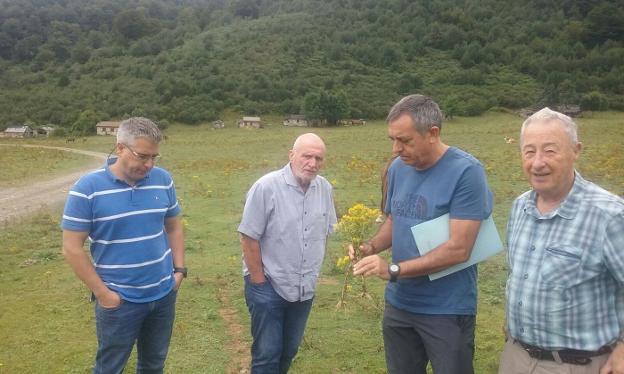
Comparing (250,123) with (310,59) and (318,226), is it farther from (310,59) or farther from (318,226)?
(318,226)

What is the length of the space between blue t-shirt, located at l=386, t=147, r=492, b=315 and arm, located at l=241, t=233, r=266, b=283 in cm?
93

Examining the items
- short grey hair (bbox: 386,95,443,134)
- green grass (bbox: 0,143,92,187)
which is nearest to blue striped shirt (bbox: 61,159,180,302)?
short grey hair (bbox: 386,95,443,134)

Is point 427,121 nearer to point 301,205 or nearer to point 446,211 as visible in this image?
point 446,211

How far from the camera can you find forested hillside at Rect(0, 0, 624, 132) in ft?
170

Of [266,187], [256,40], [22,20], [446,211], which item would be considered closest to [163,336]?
[266,187]

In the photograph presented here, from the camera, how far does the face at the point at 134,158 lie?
3.35 meters

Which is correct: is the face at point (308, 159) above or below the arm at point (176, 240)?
above

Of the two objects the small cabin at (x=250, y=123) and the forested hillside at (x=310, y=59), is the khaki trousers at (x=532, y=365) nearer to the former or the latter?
the forested hillside at (x=310, y=59)

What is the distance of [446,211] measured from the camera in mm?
2998

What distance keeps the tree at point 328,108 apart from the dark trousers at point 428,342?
135ft

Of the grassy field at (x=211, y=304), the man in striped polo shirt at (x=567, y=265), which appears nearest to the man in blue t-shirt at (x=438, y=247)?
the man in striped polo shirt at (x=567, y=265)

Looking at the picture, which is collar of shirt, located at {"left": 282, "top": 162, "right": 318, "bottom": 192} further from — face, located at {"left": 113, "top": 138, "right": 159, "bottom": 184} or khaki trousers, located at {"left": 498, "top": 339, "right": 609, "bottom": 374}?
khaki trousers, located at {"left": 498, "top": 339, "right": 609, "bottom": 374}

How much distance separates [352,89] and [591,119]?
24.7 m

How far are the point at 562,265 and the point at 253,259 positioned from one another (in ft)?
6.33
